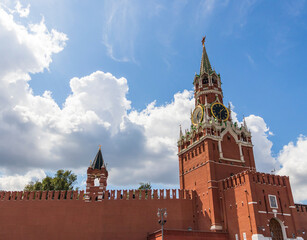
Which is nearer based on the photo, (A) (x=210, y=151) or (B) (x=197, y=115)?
(A) (x=210, y=151)

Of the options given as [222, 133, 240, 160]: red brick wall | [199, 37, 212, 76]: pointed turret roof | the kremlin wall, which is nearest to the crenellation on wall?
the kremlin wall

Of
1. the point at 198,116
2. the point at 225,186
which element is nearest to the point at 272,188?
the point at 225,186

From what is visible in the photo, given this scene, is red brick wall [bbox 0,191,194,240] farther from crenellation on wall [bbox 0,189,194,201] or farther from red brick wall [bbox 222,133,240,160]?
red brick wall [bbox 222,133,240,160]

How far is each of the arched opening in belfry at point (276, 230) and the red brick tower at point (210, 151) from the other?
556 cm

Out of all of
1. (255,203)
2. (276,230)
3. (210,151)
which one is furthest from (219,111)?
(276,230)

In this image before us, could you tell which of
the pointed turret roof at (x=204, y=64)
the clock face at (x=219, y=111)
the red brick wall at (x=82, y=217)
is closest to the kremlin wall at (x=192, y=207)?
the red brick wall at (x=82, y=217)

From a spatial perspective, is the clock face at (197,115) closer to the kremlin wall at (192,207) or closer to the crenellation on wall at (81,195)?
the kremlin wall at (192,207)

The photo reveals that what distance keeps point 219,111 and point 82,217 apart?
25.3m

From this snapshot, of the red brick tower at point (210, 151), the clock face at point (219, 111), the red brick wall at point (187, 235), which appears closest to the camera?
the red brick wall at point (187, 235)

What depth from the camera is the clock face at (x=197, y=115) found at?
41.1m

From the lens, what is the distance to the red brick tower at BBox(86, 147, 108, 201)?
3375 cm

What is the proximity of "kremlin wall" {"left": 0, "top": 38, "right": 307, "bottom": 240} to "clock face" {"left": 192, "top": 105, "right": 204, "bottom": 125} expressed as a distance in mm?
2798

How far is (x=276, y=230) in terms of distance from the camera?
28500 mm

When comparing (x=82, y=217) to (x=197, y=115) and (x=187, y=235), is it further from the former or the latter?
(x=197, y=115)
